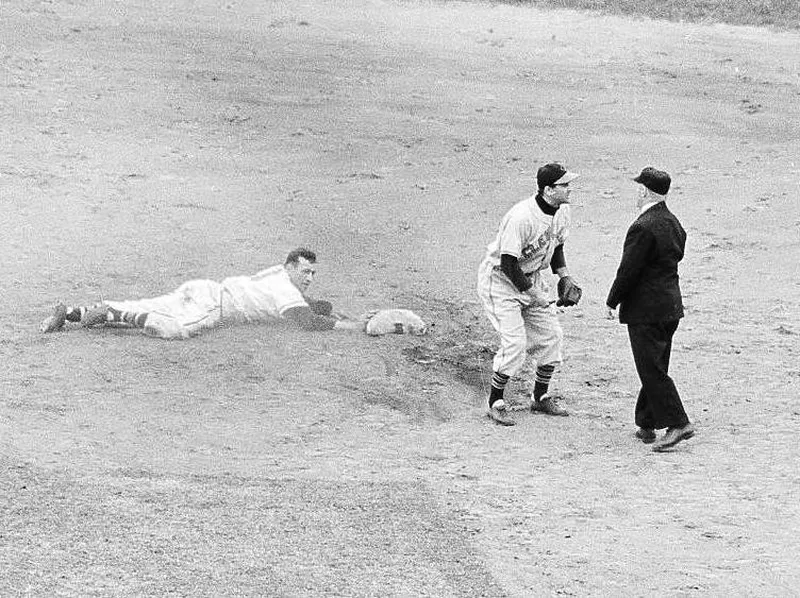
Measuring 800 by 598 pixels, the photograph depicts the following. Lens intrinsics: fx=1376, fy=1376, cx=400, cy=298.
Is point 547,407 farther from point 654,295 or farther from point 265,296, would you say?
point 265,296

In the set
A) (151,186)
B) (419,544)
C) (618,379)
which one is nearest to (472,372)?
(618,379)

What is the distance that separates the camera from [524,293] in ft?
31.4

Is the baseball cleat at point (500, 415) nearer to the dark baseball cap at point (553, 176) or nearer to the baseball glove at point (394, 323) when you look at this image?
the dark baseball cap at point (553, 176)

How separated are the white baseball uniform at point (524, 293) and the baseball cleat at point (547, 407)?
33 cm

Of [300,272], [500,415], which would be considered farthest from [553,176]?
[300,272]

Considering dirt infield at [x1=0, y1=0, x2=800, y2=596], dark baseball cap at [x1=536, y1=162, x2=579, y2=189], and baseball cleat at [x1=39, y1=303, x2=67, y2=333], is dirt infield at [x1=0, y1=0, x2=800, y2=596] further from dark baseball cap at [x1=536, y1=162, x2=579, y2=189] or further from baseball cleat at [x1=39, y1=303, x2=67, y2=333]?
dark baseball cap at [x1=536, y1=162, x2=579, y2=189]

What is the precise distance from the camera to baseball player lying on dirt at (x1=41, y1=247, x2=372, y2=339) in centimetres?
1053

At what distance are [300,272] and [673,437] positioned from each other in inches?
129

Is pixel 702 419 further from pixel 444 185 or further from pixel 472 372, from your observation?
pixel 444 185

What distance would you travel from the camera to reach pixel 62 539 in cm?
683

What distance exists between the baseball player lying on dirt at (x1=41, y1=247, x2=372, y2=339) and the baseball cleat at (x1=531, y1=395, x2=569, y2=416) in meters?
1.97

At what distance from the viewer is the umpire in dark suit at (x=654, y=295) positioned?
29.5 feet

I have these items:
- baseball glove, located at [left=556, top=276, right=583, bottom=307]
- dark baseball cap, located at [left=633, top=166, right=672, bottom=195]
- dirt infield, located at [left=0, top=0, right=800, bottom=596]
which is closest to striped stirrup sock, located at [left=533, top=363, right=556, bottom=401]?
dirt infield, located at [left=0, top=0, right=800, bottom=596]

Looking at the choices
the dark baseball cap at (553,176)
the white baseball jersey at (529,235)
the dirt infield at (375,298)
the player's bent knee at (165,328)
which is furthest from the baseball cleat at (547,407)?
the player's bent knee at (165,328)
